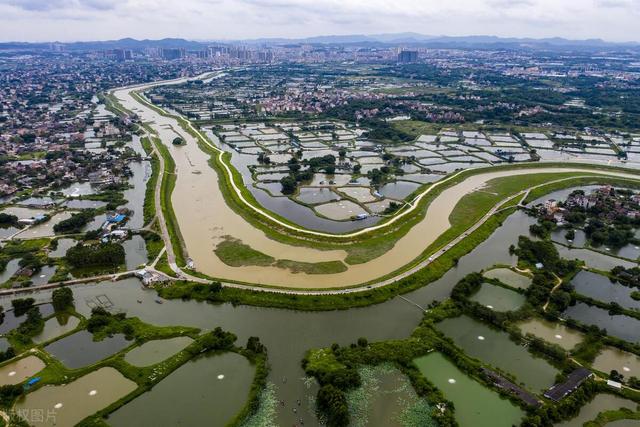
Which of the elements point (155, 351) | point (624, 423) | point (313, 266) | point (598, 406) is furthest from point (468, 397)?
point (155, 351)

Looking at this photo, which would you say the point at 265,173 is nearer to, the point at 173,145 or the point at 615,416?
the point at 173,145

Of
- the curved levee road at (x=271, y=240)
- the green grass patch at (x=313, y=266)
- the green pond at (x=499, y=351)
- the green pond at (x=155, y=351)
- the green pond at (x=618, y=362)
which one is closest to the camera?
the green pond at (x=499, y=351)

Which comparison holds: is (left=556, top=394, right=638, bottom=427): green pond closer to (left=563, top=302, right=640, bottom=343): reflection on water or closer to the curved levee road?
(left=563, top=302, right=640, bottom=343): reflection on water

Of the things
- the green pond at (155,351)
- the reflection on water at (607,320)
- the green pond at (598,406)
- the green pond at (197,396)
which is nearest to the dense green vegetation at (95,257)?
the green pond at (155,351)

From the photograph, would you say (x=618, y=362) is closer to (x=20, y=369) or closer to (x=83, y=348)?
(x=83, y=348)

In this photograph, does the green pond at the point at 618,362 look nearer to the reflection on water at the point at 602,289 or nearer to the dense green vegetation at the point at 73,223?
the reflection on water at the point at 602,289
